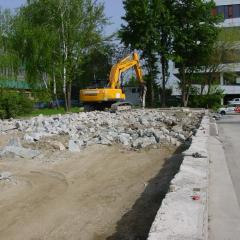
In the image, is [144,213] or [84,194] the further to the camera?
[84,194]

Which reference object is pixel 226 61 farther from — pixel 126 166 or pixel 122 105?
pixel 126 166

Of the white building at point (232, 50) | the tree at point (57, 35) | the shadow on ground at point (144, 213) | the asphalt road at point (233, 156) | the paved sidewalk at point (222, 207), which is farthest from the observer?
the white building at point (232, 50)

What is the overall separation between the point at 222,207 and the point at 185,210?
4.75 feet

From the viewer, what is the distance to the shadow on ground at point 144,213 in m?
6.25

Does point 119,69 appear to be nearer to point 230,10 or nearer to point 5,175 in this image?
point 5,175

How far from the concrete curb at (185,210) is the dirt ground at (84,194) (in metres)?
0.46

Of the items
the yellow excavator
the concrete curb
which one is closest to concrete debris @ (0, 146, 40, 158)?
the concrete curb

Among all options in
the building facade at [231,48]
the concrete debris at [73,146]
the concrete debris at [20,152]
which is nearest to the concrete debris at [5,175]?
the concrete debris at [20,152]

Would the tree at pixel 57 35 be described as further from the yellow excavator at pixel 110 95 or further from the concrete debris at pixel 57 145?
the concrete debris at pixel 57 145

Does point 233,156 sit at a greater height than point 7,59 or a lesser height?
lesser

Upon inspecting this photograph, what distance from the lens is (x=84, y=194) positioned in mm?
8586

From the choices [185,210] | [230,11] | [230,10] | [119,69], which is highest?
[230,10]

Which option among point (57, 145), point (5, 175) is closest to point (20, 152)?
point (57, 145)

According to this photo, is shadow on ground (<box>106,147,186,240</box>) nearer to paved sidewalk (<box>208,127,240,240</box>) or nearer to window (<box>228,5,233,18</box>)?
paved sidewalk (<box>208,127,240,240</box>)
